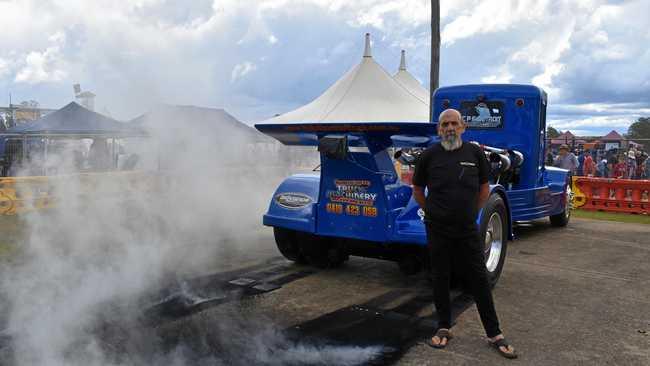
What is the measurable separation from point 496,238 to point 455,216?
1778 mm

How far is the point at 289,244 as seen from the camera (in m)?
5.62

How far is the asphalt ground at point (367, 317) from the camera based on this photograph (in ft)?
11.2

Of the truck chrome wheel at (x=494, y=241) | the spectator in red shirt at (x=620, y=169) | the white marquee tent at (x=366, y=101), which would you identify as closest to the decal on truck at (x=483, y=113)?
the truck chrome wheel at (x=494, y=241)

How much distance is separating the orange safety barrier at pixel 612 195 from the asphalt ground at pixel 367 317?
5.63 metres

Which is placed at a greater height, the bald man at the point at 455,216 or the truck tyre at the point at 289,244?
the bald man at the point at 455,216

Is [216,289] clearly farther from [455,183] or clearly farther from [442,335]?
[455,183]

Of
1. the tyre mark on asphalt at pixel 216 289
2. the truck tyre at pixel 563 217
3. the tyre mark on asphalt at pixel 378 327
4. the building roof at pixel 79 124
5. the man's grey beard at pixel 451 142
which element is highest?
the building roof at pixel 79 124

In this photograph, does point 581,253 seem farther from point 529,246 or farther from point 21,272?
point 21,272

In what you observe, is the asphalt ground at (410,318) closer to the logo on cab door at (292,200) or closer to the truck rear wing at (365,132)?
the logo on cab door at (292,200)

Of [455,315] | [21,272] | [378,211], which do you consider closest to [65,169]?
[21,272]

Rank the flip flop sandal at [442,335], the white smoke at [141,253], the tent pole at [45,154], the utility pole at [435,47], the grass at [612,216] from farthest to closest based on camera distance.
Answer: the utility pole at [435,47]
the grass at [612,216]
the tent pole at [45,154]
the flip flop sandal at [442,335]
the white smoke at [141,253]

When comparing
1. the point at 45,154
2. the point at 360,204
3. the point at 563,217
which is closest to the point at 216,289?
the point at 360,204

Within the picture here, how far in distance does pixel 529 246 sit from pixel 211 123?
15.1ft

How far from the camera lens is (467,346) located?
361 cm
